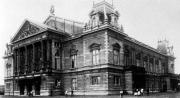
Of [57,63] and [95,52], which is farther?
[57,63]

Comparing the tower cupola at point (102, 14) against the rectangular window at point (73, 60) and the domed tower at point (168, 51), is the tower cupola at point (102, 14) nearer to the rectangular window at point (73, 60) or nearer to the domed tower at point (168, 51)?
the rectangular window at point (73, 60)

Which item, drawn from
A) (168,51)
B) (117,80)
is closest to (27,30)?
(117,80)

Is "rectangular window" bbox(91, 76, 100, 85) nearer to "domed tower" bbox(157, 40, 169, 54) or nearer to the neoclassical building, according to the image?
the neoclassical building

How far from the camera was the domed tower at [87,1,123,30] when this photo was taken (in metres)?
44.7

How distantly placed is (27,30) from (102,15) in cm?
1621

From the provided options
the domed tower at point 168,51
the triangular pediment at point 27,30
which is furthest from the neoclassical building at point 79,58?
the domed tower at point 168,51

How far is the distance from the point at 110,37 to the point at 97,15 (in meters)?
5.96

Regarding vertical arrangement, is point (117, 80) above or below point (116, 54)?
below

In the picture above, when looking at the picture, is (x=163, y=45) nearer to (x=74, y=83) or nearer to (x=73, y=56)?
(x=73, y=56)

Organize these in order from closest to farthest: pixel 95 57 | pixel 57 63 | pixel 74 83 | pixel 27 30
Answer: pixel 95 57 → pixel 74 83 → pixel 57 63 → pixel 27 30

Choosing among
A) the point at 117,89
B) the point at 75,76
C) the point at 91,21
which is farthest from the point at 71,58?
the point at 117,89

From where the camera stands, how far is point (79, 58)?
45.1 metres

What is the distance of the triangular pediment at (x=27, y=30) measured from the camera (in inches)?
1882

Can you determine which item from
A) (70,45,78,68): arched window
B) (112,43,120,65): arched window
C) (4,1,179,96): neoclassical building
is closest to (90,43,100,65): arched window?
(4,1,179,96): neoclassical building
